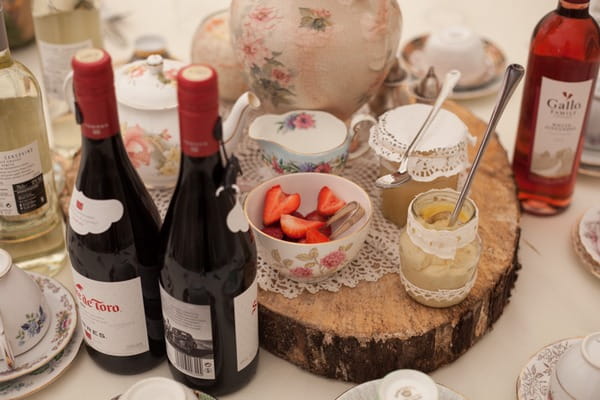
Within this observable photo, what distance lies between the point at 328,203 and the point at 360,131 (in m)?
0.21

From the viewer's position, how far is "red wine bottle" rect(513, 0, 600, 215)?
96cm

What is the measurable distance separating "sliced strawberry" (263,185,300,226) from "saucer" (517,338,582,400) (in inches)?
11.8

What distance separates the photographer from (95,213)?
31.0 inches

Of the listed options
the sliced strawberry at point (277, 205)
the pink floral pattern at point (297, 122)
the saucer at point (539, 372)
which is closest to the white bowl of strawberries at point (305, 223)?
the sliced strawberry at point (277, 205)

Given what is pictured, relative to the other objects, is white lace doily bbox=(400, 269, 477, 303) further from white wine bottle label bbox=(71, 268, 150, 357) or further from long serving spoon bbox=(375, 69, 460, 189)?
white wine bottle label bbox=(71, 268, 150, 357)

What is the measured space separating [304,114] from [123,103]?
0.23 m

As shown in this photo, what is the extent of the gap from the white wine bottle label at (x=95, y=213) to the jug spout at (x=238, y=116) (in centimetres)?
19

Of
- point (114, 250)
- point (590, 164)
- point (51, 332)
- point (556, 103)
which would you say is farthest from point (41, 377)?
point (590, 164)

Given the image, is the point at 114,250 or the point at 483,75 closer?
the point at 114,250

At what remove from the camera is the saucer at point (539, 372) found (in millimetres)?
832

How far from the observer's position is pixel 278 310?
34.4 inches

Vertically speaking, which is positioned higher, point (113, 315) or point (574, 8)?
point (574, 8)

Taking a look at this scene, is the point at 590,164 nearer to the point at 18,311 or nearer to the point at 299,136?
the point at 299,136

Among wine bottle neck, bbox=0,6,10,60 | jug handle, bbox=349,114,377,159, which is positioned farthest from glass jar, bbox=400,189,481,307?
wine bottle neck, bbox=0,6,10,60
